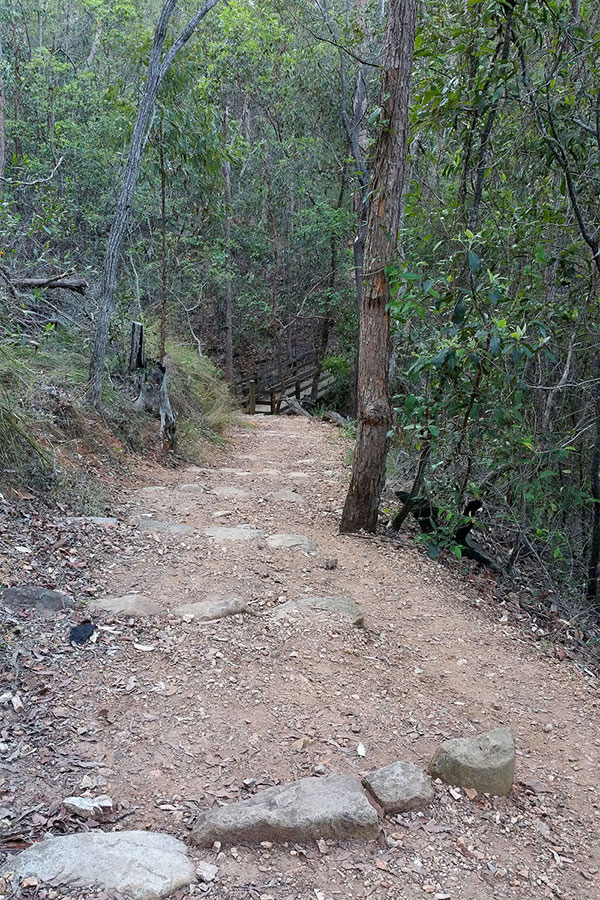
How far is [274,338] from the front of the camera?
16.5m

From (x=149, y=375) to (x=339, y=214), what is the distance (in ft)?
26.1

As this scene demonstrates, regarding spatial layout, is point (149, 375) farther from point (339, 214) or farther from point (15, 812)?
point (339, 214)

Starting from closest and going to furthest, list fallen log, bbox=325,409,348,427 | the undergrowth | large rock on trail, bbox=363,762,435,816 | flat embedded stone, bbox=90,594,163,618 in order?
large rock on trail, bbox=363,762,435,816 < flat embedded stone, bbox=90,594,163,618 < the undergrowth < fallen log, bbox=325,409,348,427

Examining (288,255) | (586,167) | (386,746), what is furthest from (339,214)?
(386,746)

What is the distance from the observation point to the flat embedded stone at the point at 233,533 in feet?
14.0

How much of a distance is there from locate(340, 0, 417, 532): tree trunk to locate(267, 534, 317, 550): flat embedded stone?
45cm

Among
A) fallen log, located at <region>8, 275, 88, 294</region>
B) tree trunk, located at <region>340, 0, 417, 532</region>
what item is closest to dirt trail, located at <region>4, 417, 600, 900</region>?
tree trunk, located at <region>340, 0, 417, 532</region>

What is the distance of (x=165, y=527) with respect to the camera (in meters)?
4.40

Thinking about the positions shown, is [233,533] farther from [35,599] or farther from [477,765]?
[477,765]

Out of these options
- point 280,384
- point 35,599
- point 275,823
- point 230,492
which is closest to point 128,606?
point 35,599

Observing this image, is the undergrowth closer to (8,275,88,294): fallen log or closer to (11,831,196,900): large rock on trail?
(8,275,88,294): fallen log

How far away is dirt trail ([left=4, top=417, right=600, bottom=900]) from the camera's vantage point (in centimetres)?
182

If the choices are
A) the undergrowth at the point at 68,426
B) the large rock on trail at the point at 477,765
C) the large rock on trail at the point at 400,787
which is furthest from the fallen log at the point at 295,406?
the large rock on trail at the point at 400,787

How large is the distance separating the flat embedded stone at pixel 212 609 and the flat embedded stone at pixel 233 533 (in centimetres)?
95
